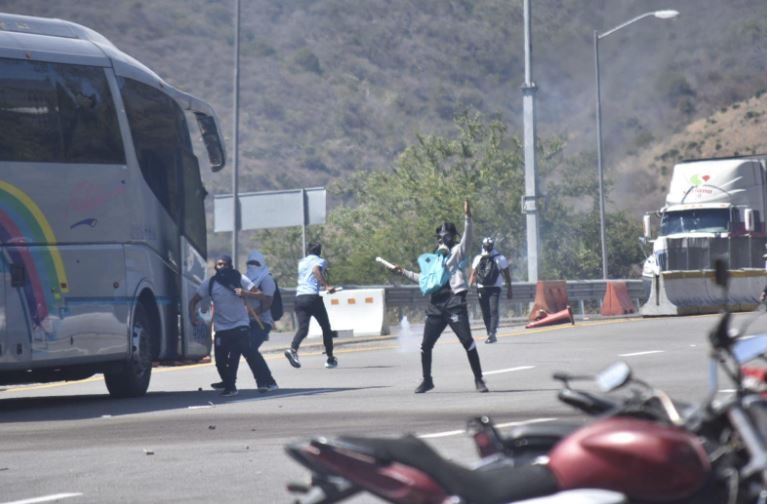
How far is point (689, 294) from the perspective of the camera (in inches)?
1357

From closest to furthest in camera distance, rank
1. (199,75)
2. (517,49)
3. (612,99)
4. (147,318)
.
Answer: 1. (147,318)
2. (612,99)
3. (517,49)
4. (199,75)

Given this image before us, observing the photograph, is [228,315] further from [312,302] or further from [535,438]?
[535,438]

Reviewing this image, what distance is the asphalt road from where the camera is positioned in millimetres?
10672

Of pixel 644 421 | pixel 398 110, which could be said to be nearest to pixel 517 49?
pixel 398 110

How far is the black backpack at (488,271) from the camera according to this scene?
89.8ft

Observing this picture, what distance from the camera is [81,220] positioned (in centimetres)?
1733

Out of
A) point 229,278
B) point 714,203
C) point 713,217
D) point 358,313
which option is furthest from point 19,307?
point 714,203

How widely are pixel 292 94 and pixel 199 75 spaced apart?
705 cm

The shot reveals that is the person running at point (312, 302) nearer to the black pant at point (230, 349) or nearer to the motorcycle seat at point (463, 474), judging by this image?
the black pant at point (230, 349)

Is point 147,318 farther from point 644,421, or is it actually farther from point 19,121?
point 644,421

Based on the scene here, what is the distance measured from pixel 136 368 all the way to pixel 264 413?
3117mm

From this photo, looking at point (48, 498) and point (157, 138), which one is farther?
point (157, 138)

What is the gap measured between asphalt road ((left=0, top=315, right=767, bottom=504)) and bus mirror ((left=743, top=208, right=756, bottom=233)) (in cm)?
1299

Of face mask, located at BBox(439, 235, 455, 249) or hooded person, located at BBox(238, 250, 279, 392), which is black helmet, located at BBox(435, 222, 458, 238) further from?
hooded person, located at BBox(238, 250, 279, 392)
